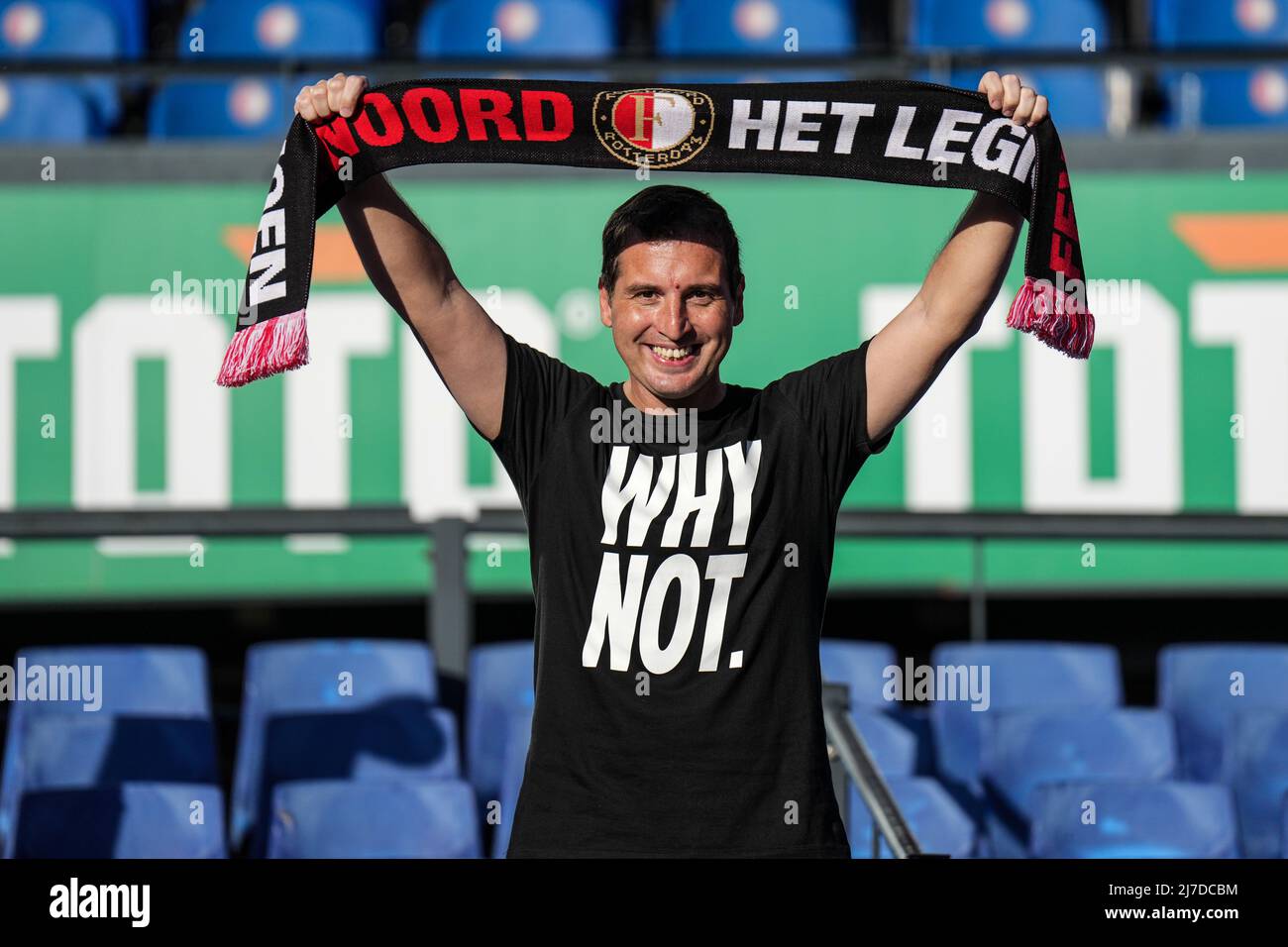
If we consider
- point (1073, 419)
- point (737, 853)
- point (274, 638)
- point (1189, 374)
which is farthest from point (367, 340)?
point (737, 853)

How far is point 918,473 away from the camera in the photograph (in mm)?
6852

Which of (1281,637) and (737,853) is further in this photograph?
(1281,637)

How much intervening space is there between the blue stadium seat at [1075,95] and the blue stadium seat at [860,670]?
3455 mm

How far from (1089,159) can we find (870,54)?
118 cm

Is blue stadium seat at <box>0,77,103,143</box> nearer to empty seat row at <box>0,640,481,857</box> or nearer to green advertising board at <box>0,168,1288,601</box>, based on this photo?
green advertising board at <box>0,168,1288,601</box>

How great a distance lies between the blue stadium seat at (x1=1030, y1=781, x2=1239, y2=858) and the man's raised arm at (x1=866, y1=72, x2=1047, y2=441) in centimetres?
207

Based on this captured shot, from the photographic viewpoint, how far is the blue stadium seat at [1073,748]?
15.7 feet

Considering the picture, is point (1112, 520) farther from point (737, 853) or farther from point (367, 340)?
point (737, 853)

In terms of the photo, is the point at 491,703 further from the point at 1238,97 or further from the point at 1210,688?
the point at 1238,97

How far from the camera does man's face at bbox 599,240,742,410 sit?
244cm

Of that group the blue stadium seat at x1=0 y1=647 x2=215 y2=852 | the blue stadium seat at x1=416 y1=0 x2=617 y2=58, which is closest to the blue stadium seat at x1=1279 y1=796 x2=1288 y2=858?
the blue stadium seat at x1=0 y1=647 x2=215 y2=852

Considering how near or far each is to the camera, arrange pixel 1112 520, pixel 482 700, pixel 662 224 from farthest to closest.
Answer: pixel 1112 520, pixel 482 700, pixel 662 224

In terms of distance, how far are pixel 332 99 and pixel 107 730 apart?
9.05ft

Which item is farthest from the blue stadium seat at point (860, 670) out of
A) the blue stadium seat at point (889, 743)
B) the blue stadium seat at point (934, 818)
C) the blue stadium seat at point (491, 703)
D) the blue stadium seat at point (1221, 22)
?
the blue stadium seat at point (1221, 22)
